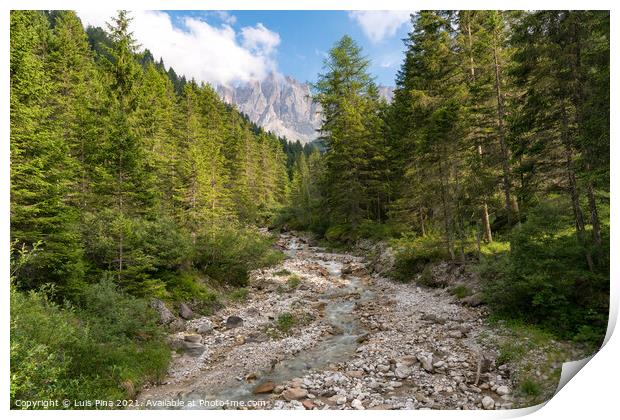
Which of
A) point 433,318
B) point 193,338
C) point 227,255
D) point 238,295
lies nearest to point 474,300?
point 433,318

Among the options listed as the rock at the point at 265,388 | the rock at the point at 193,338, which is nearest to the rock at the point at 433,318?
the rock at the point at 265,388

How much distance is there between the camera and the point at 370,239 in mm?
25094

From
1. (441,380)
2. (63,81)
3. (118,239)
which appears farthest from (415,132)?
(63,81)

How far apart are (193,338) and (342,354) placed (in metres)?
5.15

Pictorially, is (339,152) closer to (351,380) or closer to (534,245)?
(534,245)

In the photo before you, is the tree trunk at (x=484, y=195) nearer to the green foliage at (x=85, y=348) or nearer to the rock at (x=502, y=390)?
the rock at (x=502, y=390)

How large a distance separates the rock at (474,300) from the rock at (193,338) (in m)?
9.96

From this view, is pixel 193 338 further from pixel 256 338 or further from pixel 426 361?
pixel 426 361

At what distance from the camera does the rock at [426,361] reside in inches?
314

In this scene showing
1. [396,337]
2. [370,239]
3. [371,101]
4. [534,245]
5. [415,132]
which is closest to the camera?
[534,245]

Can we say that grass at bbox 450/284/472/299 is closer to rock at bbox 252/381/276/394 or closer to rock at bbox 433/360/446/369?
rock at bbox 433/360/446/369

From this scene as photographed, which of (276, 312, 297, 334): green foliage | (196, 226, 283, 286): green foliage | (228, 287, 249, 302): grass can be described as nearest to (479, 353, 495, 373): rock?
(276, 312, 297, 334): green foliage

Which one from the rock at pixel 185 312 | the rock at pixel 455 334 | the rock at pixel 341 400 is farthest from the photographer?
the rock at pixel 185 312
